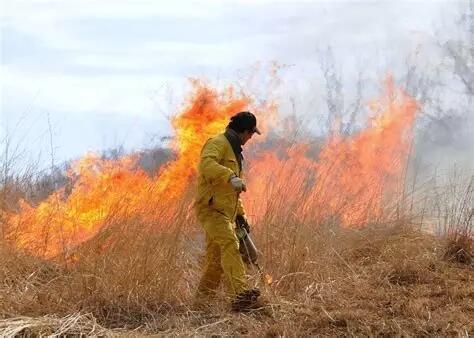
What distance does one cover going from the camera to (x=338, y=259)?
679 centimetres

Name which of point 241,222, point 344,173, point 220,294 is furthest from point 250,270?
point 344,173

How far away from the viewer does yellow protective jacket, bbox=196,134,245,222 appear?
5.29 meters

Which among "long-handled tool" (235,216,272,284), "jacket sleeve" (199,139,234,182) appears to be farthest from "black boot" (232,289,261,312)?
"jacket sleeve" (199,139,234,182)

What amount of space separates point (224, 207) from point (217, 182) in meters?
0.23

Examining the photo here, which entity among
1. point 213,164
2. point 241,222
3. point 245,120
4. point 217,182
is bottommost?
point 241,222

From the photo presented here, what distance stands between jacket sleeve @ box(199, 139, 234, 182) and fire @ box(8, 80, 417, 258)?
65cm

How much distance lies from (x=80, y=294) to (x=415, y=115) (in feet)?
26.2

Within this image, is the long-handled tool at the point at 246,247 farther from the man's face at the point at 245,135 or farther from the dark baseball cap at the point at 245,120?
the dark baseball cap at the point at 245,120

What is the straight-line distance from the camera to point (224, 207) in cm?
535

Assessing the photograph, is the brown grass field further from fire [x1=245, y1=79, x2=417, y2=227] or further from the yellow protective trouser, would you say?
fire [x1=245, y1=79, x2=417, y2=227]

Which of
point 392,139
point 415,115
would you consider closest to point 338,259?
point 392,139

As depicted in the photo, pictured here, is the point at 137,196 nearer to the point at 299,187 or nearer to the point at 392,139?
the point at 299,187

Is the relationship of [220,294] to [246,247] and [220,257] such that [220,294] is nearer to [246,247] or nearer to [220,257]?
[220,257]

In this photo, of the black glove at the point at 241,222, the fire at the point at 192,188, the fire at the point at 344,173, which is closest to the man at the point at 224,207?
the black glove at the point at 241,222
